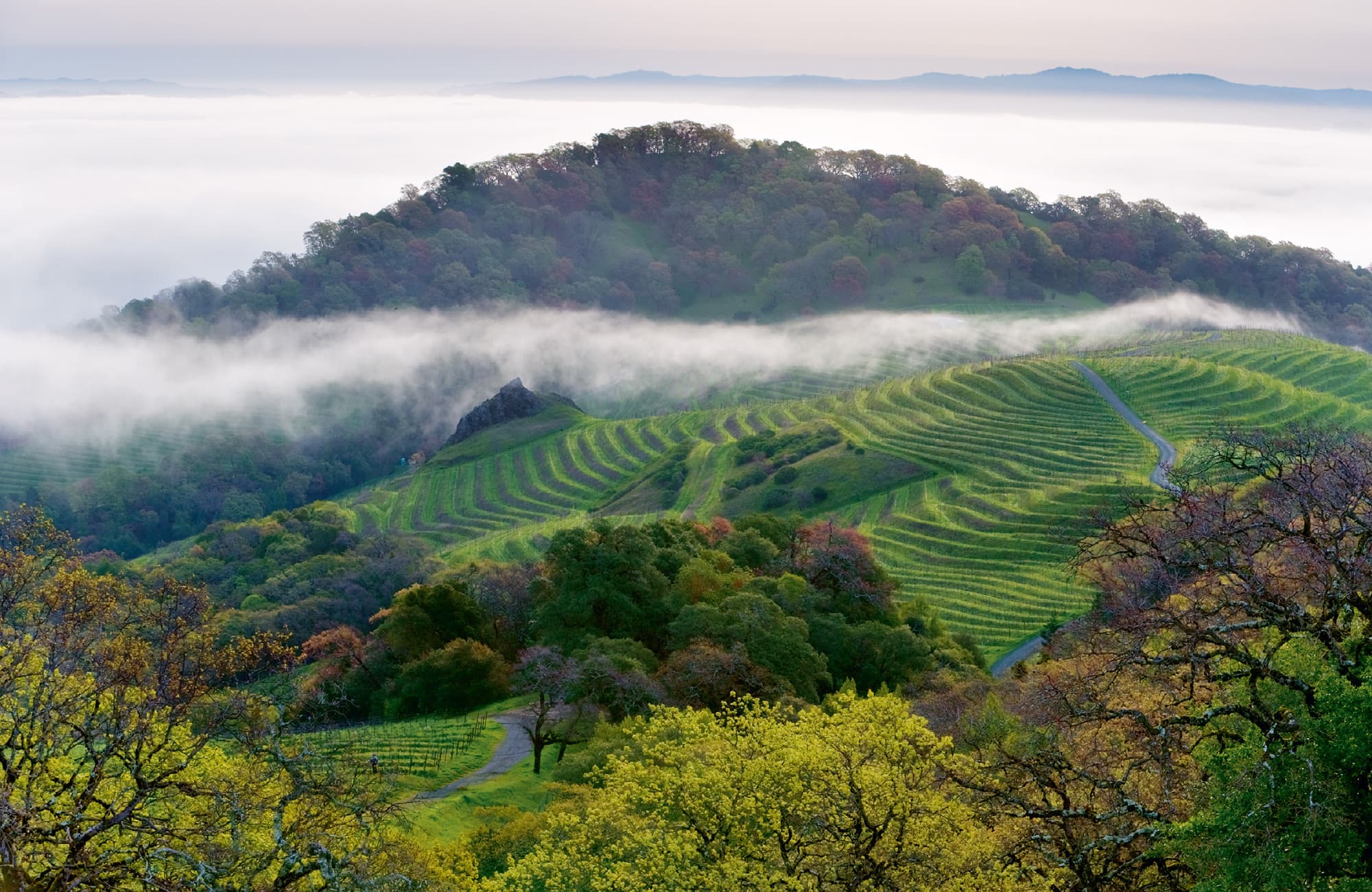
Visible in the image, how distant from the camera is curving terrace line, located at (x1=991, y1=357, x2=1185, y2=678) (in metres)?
54.8

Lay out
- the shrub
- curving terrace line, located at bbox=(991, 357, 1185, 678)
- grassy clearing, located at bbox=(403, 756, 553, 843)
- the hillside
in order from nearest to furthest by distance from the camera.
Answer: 1. grassy clearing, located at bbox=(403, 756, 553, 843)
2. curving terrace line, located at bbox=(991, 357, 1185, 678)
3. the hillside
4. the shrub

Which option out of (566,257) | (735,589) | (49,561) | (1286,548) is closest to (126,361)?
(566,257)

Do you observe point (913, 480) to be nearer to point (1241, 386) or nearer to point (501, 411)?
point (1241, 386)

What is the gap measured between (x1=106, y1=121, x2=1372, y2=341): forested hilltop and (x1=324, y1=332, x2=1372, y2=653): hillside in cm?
5249

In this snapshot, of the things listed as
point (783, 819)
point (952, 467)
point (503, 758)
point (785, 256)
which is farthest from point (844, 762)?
point (785, 256)

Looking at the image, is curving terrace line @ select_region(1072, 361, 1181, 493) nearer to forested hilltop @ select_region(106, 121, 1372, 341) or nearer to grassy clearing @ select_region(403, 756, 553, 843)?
grassy clearing @ select_region(403, 756, 553, 843)

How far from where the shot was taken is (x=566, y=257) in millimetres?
191625

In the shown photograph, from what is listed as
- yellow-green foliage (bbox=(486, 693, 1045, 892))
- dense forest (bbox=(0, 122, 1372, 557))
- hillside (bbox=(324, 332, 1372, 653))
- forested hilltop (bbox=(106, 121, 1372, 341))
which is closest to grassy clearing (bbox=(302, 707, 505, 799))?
yellow-green foliage (bbox=(486, 693, 1045, 892))

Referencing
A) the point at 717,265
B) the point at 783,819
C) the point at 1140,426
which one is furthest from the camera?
the point at 717,265

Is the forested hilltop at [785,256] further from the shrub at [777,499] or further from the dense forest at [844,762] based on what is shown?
the dense forest at [844,762]

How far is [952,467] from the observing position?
8006 centimetres

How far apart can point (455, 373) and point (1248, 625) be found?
156 metres

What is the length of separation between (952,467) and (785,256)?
10737cm

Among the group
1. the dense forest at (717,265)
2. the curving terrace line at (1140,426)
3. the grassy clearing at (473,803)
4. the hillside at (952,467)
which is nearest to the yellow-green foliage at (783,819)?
the grassy clearing at (473,803)
